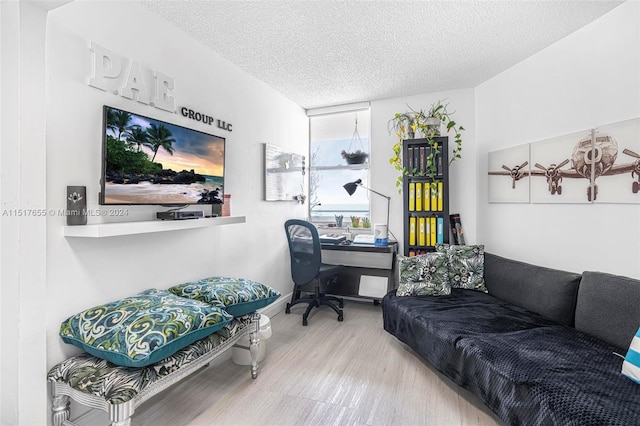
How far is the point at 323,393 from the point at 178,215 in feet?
5.22

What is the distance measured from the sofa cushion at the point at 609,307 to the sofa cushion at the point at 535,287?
9cm

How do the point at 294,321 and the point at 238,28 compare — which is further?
the point at 294,321

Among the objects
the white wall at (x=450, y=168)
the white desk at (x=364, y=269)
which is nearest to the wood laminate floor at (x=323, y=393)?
the white desk at (x=364, y=269)

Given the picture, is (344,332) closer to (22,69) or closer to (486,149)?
(486,149)

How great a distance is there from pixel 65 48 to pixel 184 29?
962 millimetres

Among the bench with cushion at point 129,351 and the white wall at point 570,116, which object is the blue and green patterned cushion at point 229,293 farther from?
the white wall at point 570,116

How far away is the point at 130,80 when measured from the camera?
6.48 feet

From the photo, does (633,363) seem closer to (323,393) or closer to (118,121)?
(323,393)

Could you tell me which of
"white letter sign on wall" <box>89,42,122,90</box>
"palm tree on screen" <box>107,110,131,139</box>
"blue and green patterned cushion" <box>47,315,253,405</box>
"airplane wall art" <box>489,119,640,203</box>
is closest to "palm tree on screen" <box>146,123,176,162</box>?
"palm tree on screen" <box>107,110,131,139</box>

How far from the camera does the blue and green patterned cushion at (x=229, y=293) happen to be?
2105 mm

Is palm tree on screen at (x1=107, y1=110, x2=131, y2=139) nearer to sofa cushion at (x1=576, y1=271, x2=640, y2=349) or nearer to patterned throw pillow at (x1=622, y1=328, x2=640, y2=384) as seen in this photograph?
patterned throw pillow at (x1=622, y1=328, x2=640, y2=384)

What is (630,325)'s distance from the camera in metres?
1.79

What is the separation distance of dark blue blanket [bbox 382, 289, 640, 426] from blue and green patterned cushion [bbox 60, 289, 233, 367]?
1.54 metres

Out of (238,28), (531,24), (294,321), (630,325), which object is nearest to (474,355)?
(630,325)
